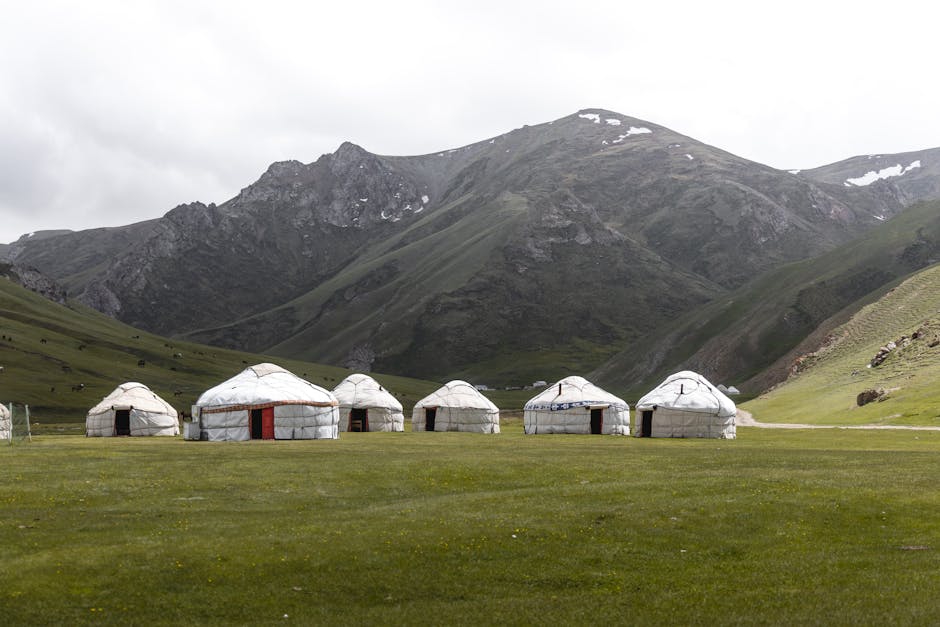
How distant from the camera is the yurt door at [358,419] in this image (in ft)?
224

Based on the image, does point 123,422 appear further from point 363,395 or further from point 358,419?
point 363,395

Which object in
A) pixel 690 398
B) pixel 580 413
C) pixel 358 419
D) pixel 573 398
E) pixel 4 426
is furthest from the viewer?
pixel 358 419

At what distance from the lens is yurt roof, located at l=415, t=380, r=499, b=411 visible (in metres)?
67.6

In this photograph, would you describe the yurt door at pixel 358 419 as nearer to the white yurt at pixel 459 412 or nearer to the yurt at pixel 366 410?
the yurt at pixel 366 410

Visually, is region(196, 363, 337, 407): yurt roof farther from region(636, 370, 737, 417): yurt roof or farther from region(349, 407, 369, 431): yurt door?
region(636, 370, 737, 417): yurt roof

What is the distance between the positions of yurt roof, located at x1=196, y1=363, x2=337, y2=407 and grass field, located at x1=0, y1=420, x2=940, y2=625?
1843 centimetres

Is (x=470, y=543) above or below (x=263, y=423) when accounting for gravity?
below

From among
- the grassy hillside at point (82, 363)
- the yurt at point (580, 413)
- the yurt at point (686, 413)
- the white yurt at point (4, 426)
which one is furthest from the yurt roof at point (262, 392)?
the grassy hillside at point (82, 363)

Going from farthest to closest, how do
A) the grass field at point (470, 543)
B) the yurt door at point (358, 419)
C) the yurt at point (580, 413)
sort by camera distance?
1. the yurt door at point (358, 419)
2. the yurt at point (580, 413)
3. the grass field at point (470, 543)

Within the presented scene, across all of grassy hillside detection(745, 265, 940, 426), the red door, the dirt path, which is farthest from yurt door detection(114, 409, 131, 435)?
grassy hillside detection(745, 265, 940, 426)

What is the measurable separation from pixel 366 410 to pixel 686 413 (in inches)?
937

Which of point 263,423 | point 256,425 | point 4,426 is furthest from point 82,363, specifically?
point 263,423

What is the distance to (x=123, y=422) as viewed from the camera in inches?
2480

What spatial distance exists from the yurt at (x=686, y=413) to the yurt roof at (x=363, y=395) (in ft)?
62.7
